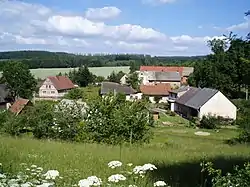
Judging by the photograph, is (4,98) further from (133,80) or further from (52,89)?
(133,80)

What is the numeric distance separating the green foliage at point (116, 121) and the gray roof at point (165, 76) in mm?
77862

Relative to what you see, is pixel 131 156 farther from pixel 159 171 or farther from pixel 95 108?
pixel 95 108

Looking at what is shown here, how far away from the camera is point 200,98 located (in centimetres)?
5362

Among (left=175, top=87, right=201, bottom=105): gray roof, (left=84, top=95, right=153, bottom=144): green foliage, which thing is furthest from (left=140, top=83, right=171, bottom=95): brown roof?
(left=84, top=95, right=153, bottom=144): green foliage

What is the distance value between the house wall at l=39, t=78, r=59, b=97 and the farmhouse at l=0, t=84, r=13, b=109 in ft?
63.8

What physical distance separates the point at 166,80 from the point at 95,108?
260ft

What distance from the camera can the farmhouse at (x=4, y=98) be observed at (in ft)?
194

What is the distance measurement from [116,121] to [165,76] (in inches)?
3201

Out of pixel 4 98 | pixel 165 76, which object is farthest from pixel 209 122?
pixel 165 76

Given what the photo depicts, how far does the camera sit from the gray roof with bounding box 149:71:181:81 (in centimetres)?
9512

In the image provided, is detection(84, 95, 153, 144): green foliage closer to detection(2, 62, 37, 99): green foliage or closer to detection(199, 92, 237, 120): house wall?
detection(199, 92, 237, 120): house wall

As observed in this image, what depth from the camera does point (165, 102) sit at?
72438 mm

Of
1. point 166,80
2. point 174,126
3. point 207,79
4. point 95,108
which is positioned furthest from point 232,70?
point 95,108

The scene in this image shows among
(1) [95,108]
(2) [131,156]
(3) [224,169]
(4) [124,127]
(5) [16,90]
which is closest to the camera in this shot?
(3) [224,169]
